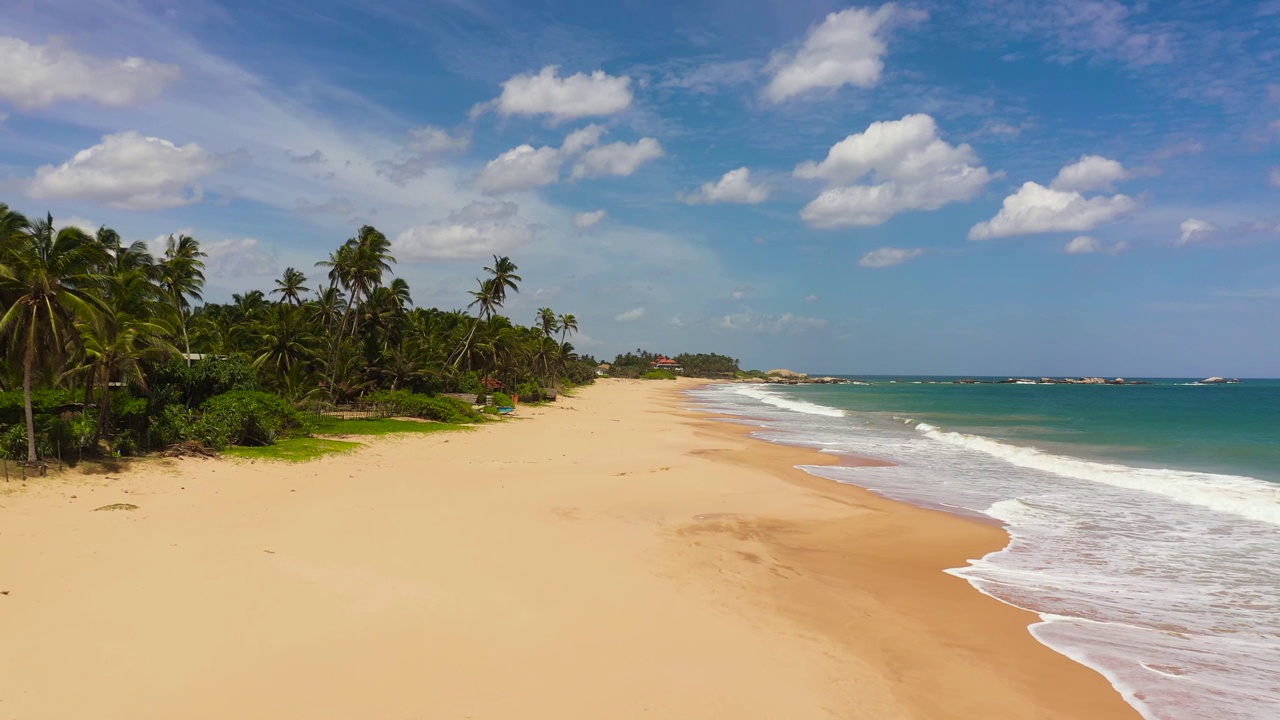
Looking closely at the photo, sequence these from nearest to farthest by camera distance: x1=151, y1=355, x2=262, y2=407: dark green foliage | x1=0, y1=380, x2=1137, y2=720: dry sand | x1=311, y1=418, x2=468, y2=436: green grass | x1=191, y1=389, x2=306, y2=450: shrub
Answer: x1=0, y1=380, x2=1137, y2=720: dry sand
x1=191, y1=389, x2=306, y2=450: shrub
x1=151, y1=355, x2=262, y2=407: dark green foliage
x1=311, y1=418, x2=468, y2=436: green grass

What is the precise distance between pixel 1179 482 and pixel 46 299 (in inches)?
1295

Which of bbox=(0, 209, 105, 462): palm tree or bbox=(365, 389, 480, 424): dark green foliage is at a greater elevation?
bbox=(0, 209, 105, 462): palm tree

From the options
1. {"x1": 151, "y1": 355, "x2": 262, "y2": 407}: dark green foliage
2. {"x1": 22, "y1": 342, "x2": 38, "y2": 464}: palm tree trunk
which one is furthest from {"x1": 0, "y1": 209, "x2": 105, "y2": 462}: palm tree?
{"x1": 151, "y1": 355, "x2": 262, "y2": 407}: dark green foliage

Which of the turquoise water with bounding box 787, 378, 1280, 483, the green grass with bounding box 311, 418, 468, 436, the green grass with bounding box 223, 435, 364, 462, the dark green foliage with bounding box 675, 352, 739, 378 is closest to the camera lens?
the green grass with bounding box 223, 435, 364, 462

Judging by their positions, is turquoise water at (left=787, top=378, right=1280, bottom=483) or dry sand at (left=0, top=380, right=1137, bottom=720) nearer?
dry sand at (left=0, top=380, right=1137, bottom=720)

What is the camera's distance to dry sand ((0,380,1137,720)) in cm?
679

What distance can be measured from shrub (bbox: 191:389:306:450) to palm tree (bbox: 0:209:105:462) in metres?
4.57

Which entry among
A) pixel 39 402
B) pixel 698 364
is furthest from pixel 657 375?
pixel 39 402

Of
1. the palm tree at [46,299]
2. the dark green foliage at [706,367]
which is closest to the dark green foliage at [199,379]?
the palm tree at [46,299]

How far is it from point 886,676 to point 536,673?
160 inches

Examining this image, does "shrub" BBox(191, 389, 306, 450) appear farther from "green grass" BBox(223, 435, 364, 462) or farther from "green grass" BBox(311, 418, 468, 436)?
"green grass" BBox(311, 418, 468, 436)

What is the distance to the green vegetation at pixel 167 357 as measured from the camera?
1609 cm

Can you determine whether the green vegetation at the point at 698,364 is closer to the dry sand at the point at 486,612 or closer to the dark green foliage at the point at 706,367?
the dark green foliage at the point at 706,367

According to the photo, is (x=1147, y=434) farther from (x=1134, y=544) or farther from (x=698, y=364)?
(x=698, y=364)
